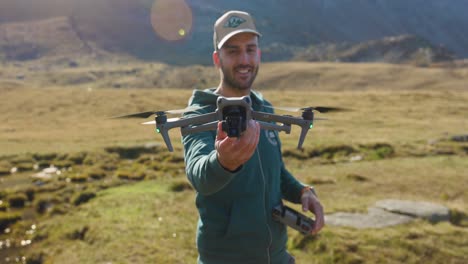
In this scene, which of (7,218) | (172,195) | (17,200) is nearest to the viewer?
(7,218)

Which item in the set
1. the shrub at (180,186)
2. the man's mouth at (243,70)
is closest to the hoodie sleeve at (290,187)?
the man's mouth at (243,70)

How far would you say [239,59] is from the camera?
4379 mm

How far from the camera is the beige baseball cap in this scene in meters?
4.34

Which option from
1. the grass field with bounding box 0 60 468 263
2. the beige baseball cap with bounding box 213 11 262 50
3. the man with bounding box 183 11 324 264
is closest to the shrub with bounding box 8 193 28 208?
the grass field with bounding box 0 60 468 263

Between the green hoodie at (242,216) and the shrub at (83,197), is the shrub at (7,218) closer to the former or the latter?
the shrub at (83,197)

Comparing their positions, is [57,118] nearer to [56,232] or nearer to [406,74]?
[56,232]

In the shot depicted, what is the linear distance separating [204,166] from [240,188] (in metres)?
1.16

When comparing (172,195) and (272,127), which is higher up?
(272,127)

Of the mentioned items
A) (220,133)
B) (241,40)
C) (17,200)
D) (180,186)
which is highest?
(241,40)

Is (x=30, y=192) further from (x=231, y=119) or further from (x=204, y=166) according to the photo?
(x=231, y=119)

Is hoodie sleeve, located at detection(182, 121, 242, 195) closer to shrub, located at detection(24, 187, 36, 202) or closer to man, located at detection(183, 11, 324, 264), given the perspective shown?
man, located at detection(183, 11, 324, 264)

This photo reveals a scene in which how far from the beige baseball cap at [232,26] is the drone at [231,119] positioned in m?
1.53

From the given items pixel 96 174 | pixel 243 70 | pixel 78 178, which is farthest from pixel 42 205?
pixel 243 70

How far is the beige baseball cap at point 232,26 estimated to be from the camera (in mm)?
4336
